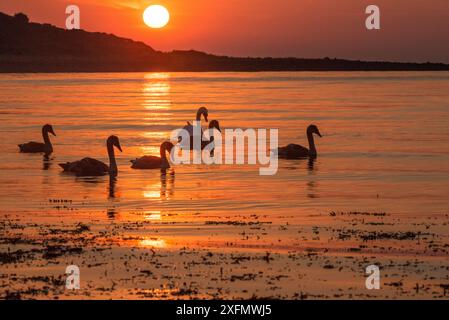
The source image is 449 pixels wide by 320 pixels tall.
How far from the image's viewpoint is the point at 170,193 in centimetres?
2588

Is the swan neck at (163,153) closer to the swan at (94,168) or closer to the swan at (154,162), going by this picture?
the swan at (154,162)

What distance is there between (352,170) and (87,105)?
46972 millimetres

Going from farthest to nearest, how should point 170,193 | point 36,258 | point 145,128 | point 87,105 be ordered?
1. point 87,105
2. point 145,128
3. point 170,193
4. point 36,258

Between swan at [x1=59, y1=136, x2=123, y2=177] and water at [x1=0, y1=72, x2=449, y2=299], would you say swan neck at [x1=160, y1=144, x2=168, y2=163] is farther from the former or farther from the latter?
swan at [x1=59, y1=136, x2=123, y2=177]

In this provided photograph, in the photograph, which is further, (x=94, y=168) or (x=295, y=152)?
(x=295, y=152)

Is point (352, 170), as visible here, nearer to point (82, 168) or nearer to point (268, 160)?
point (268, 160)

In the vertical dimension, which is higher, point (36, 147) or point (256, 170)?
point (36, 147)

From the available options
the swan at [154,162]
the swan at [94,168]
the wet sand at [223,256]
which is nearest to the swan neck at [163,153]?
the swan at [154,162]

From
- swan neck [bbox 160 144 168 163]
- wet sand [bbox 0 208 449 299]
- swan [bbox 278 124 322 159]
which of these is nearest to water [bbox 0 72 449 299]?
wet sand [bbox 0 208 449 299]

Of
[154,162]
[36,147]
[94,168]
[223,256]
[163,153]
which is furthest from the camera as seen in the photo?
[36,147]

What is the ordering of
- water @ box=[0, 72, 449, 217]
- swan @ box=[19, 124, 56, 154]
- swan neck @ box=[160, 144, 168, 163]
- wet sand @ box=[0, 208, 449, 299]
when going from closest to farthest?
wet sand @ box=[0, 208, 449, 299]
water @ box=[0, 72, 449, 217]
swan neck @ box=[160, 144, 168, 163]
swan @ box=[19, 124, 56, 154]

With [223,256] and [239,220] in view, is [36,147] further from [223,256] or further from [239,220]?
[223,256]

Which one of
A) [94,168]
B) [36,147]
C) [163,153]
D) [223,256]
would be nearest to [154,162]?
[163,153]

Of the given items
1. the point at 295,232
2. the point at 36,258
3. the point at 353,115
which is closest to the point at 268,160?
the point at 295,232
